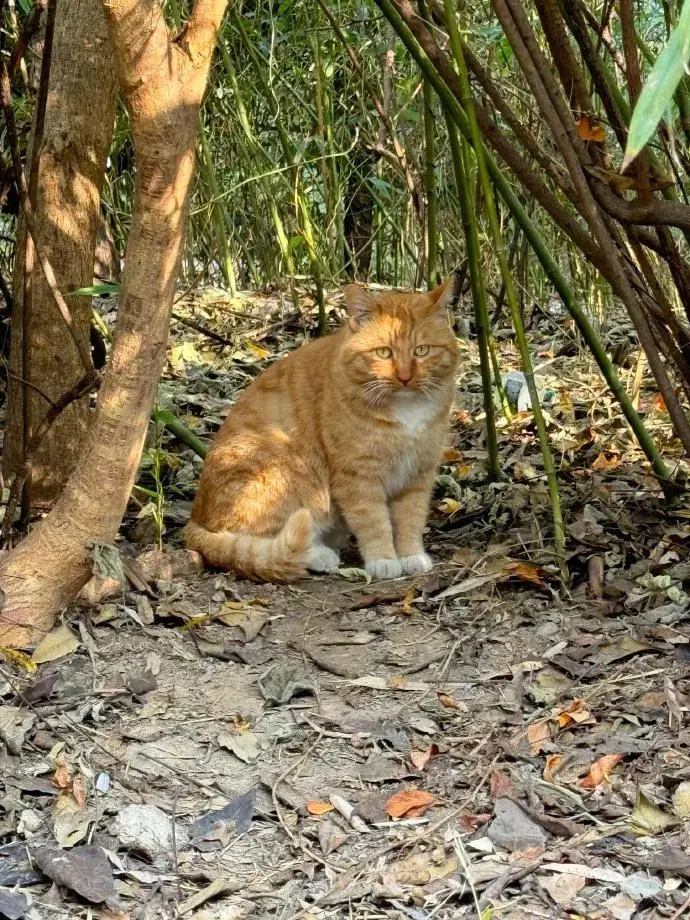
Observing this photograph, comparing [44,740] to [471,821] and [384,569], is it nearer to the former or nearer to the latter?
[471,821]

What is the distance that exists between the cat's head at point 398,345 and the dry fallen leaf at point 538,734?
1397 mm

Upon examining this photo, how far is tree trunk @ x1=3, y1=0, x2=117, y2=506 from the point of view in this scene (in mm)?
3170

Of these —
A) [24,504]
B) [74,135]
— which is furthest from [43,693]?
[74,135]

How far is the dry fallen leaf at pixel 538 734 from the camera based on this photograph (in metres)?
2.23

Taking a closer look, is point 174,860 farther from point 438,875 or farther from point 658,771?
point 658,771

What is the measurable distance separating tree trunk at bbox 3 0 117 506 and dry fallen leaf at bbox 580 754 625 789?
5.97 feet

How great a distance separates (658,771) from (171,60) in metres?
1.72

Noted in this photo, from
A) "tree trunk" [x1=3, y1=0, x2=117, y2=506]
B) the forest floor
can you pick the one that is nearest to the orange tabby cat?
the forest floor

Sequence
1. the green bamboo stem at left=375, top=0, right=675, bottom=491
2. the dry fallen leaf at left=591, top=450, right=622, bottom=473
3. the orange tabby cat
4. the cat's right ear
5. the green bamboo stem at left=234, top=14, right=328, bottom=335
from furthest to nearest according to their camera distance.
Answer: the green bamboo stem at left=234, top=14, right=328, bottom=335, the dry fallen leaf at left=591, top=450, right=622, bottom=473, the cat's right ear, the orange tabby cat, the green bamboo stem at left=375, top=0, right=675, bottom=491

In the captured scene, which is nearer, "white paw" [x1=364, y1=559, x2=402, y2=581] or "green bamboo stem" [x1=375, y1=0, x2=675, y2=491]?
"green bamboo stem" [x1=375, y1=0, x2=675, y2=491]

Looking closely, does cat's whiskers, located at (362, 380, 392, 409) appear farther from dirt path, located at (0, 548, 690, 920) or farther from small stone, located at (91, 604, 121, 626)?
small stone, located at (91, 604, 121, 626)

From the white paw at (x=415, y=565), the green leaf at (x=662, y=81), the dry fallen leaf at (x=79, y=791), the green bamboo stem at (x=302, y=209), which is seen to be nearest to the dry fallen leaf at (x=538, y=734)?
the dry fallen leaf at (x=79, y=791)

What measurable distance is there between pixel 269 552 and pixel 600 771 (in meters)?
1.27

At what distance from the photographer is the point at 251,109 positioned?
5.83 meters
